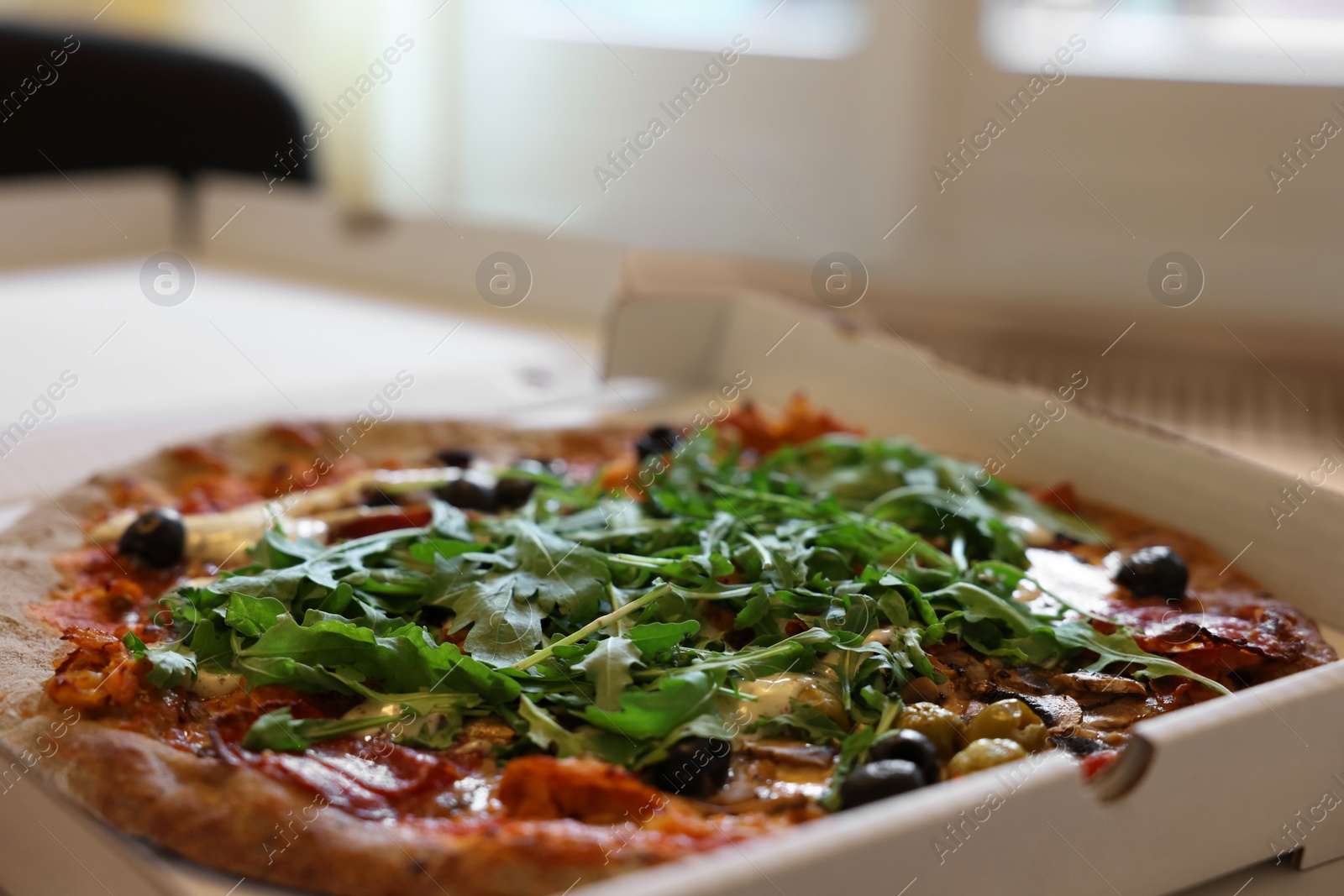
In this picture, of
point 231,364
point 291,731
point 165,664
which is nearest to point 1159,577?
point 291,731

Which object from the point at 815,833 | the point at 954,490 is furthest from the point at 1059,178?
the point at 815,833

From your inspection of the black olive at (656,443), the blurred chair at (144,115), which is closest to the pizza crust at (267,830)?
the black olive at (656,443)

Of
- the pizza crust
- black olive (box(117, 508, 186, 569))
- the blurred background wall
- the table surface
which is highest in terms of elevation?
the blurred background wall

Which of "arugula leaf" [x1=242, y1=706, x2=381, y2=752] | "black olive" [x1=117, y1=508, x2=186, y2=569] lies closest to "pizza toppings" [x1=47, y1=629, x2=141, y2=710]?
"arugula leaf" [x1=242, y1=706, x2=381, y2=752]

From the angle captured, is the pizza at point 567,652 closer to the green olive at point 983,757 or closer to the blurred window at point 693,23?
the green olive at point 983,757

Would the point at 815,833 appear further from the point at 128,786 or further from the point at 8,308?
the point at 8,308

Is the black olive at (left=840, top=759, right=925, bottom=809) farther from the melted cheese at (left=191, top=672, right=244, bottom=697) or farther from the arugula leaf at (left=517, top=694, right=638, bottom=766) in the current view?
the melted cheese at (left=191, top=672, right=244, bottom=697)

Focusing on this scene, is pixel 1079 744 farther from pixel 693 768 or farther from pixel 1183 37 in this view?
pixel 1183 37
